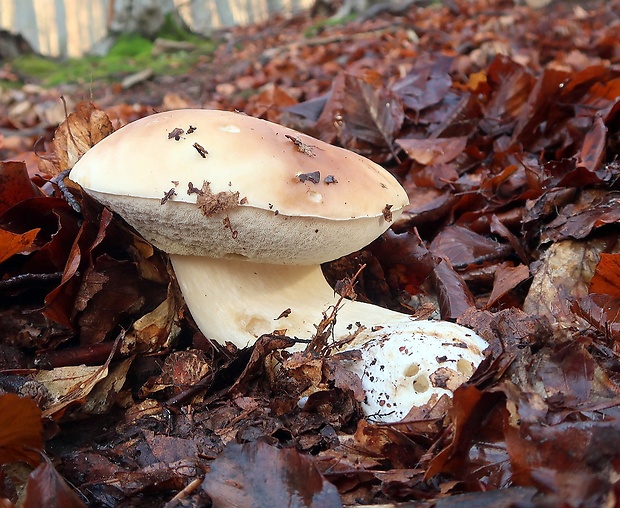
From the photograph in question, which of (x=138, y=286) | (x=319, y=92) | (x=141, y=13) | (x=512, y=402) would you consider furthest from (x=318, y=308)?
(x=141, y=13)

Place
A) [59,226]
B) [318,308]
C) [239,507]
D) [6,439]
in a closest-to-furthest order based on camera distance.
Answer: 1. [239,507]
2. [6,439]
3. [59,226]
4. [318,308]

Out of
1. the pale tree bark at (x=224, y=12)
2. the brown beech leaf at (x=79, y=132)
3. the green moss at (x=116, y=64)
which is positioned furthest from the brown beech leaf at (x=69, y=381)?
Answer: the pale tree bark at (x=224, y=12)

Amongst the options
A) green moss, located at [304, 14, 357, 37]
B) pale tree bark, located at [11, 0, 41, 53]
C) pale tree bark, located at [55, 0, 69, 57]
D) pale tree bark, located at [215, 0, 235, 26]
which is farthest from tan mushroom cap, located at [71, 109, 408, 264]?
pale tree bark, located at [11, 0, 41, 53]

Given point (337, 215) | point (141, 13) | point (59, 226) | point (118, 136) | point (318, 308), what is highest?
point (118, 136)

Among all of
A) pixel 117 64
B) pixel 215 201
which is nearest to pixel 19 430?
pixel 215 201

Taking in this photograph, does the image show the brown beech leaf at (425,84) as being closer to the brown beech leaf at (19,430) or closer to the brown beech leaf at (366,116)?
the brown beech leaf at (366,116)

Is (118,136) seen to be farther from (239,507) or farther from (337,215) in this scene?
(239,507)

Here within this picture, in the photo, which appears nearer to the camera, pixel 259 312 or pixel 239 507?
pixel 239 507

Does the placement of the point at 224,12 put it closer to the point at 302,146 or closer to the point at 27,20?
the point at 27,20
